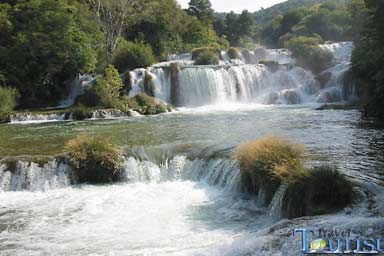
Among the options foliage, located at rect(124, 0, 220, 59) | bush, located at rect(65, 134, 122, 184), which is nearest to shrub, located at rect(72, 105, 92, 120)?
bush, located at rect(65, 134, 122, 184)

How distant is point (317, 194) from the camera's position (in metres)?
8.79

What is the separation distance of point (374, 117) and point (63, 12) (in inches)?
1010

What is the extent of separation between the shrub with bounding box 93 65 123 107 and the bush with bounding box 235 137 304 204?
20.8m

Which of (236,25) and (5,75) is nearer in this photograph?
(5,75)

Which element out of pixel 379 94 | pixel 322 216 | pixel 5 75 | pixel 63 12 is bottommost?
pixel 322 216

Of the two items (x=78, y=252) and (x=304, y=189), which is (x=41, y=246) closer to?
(x=78, y=252)

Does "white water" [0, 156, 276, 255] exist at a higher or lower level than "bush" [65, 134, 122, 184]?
lower

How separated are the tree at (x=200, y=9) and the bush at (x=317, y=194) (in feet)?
226

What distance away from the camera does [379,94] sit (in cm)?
1948

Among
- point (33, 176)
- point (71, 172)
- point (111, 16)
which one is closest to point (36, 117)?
point (33, 176)

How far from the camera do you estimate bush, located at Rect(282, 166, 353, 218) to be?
8.60m

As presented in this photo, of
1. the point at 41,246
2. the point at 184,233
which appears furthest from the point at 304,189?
the point at 41,246

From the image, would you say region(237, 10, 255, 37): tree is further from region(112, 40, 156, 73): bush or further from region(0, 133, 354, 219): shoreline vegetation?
region(0, 133, 354, 219): shoreline vegetation

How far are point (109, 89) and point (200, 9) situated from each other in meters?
48.5
